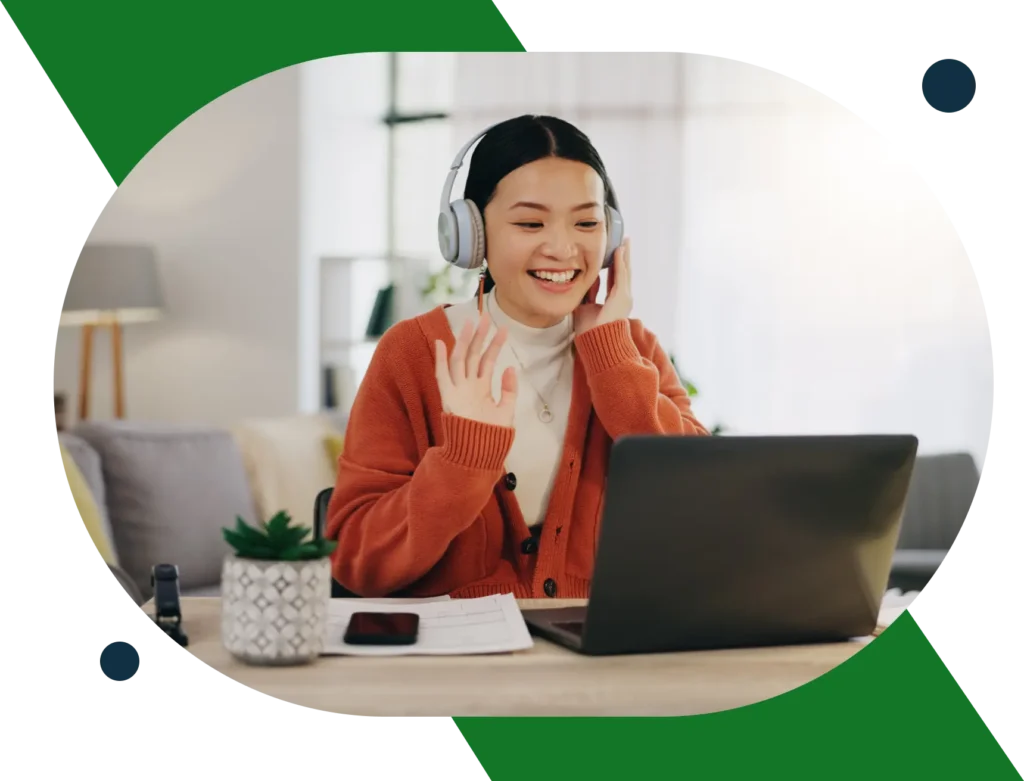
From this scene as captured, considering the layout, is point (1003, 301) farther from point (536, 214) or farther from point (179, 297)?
point (179, 297)

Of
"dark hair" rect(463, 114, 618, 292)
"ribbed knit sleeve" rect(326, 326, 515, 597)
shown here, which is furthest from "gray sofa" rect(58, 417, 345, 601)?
"dark hair" rect(463, 114, 618, 292)

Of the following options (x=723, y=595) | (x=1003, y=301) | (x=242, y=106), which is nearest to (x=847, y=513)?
(x=723, y=595)

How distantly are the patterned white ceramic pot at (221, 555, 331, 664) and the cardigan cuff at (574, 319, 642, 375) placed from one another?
470mm

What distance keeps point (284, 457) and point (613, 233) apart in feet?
2.94

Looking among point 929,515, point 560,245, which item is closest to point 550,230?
point 560,245

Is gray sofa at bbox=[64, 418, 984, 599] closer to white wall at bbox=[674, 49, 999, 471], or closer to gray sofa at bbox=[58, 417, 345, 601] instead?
gray sofa at bbox=[58, 417, 345, 601]

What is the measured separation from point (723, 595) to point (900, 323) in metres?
2.49

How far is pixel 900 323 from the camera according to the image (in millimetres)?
3145

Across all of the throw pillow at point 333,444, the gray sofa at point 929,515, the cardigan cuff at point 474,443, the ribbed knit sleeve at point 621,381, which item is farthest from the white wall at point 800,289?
the cardigan cuff at point 474,443

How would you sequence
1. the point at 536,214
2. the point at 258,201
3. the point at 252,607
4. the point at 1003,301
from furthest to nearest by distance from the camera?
1. the point at 258,201
2. the point at 536,214
3. the point at 1003,301
4. the point at 252,607

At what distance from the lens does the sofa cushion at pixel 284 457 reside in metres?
1.72

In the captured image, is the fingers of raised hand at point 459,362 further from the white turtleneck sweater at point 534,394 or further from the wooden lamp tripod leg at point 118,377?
the wooden lamp tripod leg at point 118,377

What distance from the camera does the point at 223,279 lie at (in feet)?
4.86

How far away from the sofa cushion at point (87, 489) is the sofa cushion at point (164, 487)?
24 mm
